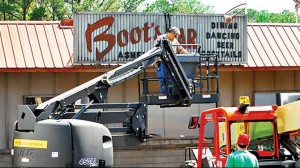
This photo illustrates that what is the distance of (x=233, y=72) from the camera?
26.5 metres

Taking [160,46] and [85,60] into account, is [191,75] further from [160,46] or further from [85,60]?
[85,60]

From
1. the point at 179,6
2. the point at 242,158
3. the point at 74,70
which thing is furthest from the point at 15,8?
the point at 242,158

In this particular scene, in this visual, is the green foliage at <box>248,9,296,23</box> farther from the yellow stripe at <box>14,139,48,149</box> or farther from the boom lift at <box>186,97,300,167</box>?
the yellow stripe at <box>14,139,48,149</box>

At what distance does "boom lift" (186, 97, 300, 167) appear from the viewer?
14.2m

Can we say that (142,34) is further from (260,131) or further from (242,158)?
(242,158)

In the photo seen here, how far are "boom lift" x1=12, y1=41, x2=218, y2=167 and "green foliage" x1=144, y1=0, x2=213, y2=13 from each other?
5177cm

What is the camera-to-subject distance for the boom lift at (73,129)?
12828 millimetres

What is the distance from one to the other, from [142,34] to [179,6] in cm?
4529

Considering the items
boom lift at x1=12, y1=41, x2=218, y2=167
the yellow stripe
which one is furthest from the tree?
the yellow stripe

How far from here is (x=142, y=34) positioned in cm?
2469

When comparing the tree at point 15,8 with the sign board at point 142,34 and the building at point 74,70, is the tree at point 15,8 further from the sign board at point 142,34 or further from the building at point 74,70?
the sign board at point 142,34

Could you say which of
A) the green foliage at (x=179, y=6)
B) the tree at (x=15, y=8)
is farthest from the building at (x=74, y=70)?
the green foliage at (x=179, y=6)

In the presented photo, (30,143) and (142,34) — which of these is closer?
(30,143)

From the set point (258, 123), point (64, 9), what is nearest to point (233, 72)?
point (258, 123)
